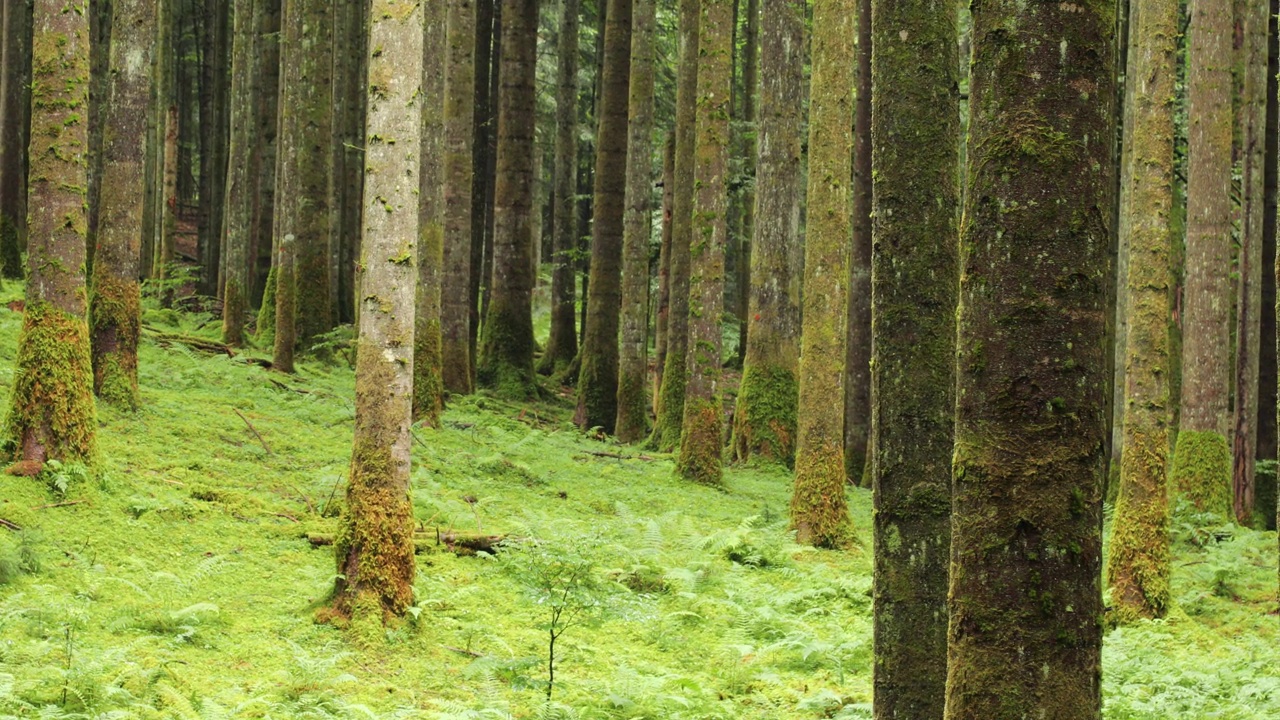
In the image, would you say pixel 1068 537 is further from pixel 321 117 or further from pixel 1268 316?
pixel 1268 316

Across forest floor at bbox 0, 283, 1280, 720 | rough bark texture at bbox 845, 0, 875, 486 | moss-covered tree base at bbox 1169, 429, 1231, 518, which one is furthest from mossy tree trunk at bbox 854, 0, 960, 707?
rough bark texture at bbox 845, 0, 875, 486

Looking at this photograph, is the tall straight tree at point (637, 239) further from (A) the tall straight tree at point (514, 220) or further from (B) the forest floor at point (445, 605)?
(B) the forest floor at point (445, 605)

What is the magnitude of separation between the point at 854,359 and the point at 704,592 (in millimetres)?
9892

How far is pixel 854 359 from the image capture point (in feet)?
62.4

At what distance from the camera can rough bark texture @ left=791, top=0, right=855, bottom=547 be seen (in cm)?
1198

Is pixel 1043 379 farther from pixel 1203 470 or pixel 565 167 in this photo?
pixel 565 167

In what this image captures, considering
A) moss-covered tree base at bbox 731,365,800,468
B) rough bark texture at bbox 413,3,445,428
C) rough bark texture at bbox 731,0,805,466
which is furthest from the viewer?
moss-covered tree base at bbox 731,365,800,468

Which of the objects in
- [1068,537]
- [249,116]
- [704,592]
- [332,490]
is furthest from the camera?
[249,116]

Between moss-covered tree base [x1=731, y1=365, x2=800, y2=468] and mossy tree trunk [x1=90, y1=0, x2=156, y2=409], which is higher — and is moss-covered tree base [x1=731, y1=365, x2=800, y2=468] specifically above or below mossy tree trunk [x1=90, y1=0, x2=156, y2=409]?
below

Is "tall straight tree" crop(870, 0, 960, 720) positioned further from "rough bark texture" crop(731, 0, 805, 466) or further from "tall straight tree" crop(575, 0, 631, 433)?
"tall straight tree" crop(575, 0, 631, 433)

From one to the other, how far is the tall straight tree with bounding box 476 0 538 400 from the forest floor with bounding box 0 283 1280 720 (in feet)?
25.3

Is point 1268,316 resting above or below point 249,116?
below

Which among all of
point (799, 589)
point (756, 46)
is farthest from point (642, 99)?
point (756, 46)

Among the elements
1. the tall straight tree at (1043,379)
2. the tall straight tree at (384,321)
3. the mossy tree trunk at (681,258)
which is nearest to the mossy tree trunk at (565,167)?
the mossy tree trunk at (681,258)
